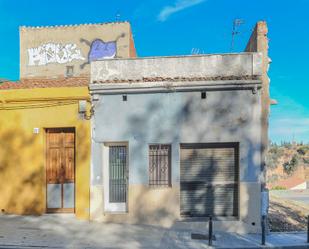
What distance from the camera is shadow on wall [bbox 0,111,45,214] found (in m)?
10.3

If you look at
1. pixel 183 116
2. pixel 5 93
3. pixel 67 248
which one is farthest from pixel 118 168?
pixel 5 93

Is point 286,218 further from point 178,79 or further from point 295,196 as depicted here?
point 295,196

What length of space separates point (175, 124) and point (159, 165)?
4.73ft

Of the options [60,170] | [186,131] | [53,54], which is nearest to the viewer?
[186,131]

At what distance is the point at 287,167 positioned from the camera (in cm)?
4203

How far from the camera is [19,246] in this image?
7227 millimetres

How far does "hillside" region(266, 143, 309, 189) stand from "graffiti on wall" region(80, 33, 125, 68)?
26.1m

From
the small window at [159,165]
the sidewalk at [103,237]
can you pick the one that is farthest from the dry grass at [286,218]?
the small window at [159,165]

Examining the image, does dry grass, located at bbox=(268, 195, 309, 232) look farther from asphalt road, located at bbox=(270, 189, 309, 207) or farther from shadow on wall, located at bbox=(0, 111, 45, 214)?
shadow on wall, located at bbox=(0, 111, 45, 214)

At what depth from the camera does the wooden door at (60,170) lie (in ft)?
33.8

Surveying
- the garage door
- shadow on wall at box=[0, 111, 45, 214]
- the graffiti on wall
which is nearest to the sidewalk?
shadow on wall at box=[0, 111, 45, 214]

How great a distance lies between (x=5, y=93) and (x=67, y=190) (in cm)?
391

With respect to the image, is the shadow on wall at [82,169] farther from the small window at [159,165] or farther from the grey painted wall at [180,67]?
the small window at [159,165]

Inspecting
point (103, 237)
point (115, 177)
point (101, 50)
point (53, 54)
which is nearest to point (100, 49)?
point (101, 50)
